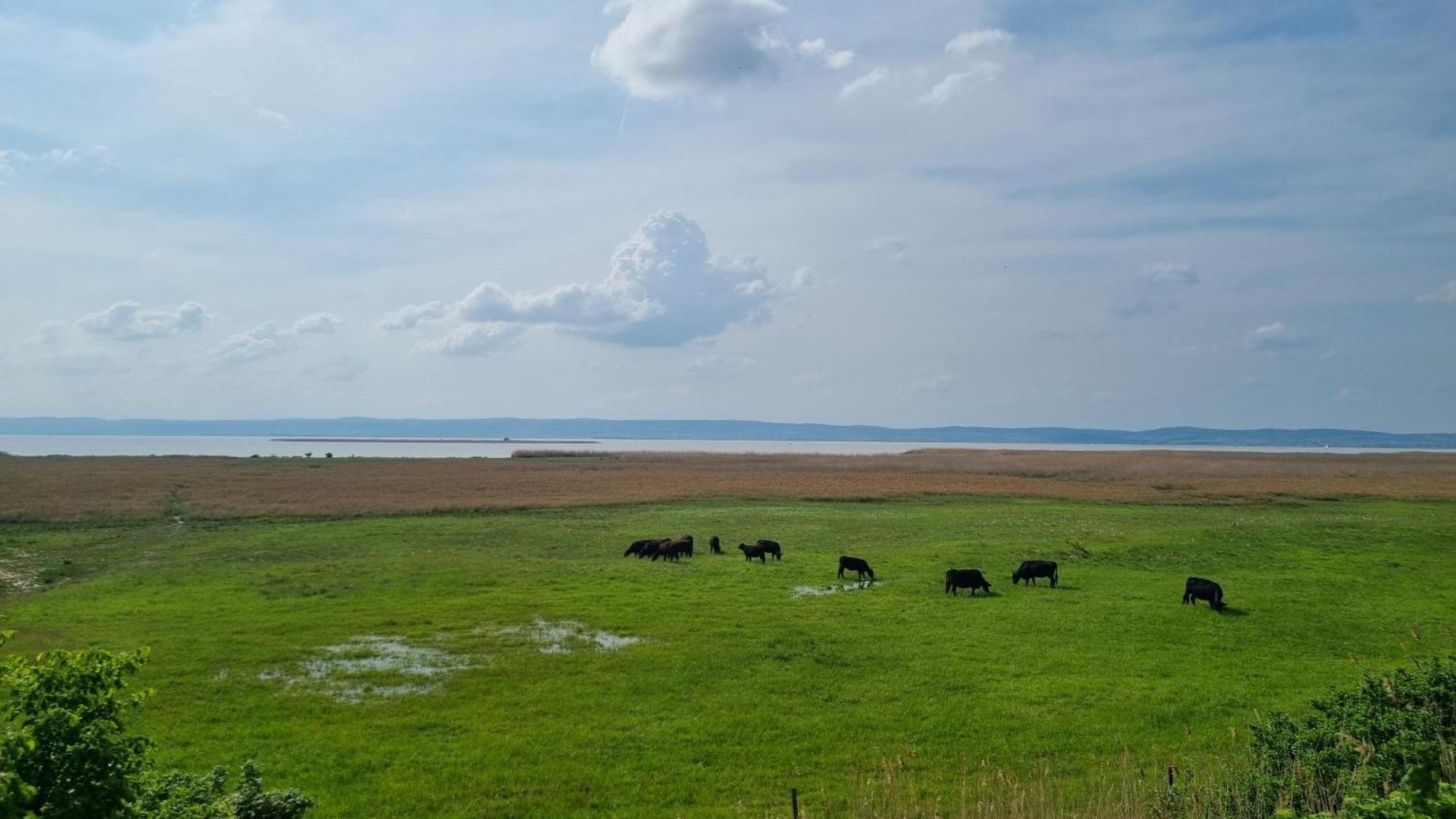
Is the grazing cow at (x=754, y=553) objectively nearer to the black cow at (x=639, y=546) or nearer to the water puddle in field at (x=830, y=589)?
the black cow at (x=639, y=546)

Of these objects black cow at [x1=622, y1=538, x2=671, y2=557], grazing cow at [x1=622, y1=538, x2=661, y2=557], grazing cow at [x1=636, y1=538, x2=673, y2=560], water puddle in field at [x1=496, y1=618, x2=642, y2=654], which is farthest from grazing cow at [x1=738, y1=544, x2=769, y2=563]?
water puddle in field at [x1=496, y1=618, x2=642, y2=654]

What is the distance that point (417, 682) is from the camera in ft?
56.6

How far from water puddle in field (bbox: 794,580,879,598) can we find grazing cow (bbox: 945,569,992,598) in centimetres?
242

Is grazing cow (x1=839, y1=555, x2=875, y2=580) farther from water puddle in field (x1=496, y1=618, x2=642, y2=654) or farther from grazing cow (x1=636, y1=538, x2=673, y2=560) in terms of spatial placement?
water puddle in field (x1=496, y1=618, x2=642, y2=654)

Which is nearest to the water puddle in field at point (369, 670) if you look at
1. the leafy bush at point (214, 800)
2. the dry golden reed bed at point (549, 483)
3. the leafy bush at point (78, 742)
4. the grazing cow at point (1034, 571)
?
the leafy bush at point (214, 800)

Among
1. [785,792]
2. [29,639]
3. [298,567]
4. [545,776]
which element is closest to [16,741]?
[545,776]

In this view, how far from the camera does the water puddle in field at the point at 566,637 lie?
64.8 ft

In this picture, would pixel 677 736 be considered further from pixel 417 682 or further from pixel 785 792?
pixel 417 682

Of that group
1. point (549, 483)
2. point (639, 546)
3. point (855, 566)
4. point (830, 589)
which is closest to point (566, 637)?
point (830, 589)

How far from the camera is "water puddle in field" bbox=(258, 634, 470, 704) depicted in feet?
54.9

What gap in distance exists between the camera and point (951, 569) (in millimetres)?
26734

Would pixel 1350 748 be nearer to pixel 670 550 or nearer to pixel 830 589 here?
pixel 830 589

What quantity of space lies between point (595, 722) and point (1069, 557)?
23439mm

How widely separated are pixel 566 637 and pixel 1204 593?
723 inches
